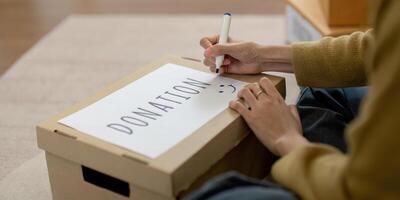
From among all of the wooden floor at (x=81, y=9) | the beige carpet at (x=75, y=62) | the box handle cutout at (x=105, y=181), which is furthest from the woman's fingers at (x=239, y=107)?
the wooden floor at (x=81, y=9)

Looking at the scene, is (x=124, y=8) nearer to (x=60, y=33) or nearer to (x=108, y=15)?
(x=108, y=15)

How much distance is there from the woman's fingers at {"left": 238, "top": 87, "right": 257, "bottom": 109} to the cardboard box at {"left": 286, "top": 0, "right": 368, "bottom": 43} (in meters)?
0.68

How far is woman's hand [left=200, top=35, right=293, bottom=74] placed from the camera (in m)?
1.09

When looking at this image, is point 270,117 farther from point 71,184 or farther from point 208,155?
point 71,184

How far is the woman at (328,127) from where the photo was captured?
0.65 m

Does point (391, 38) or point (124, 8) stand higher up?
point (391, 38)

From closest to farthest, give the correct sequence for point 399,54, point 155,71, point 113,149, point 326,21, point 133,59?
point 399,54 → point 113,149 → point 155,71 → point 326,21 → point 133,59

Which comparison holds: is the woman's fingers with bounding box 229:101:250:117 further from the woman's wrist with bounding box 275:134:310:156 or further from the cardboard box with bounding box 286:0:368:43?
the cardboard box with bounding box 286:0:368:43

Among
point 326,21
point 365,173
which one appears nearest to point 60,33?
point 326,21

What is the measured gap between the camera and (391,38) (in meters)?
0.63

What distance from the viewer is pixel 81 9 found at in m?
2.54

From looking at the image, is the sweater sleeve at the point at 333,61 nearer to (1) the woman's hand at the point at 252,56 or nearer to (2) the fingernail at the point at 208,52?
(1) the woman's hand at the point at 252,56

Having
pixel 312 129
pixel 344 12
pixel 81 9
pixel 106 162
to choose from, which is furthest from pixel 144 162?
pixel 81 9

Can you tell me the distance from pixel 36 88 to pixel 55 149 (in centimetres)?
96
